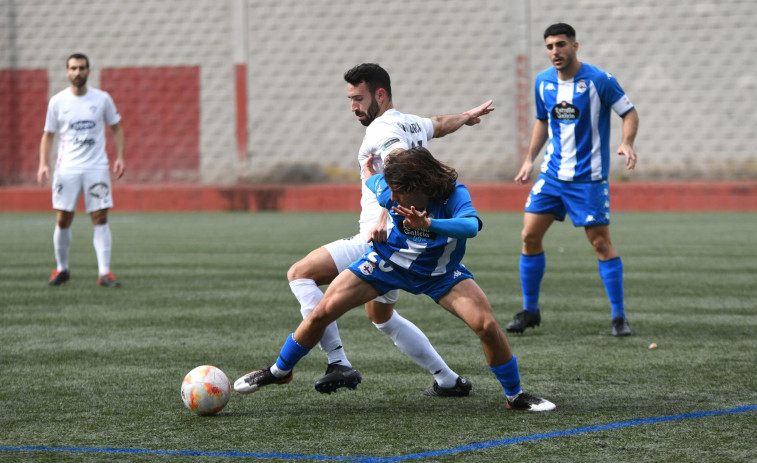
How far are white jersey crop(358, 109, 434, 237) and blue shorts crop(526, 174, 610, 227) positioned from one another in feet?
7.17

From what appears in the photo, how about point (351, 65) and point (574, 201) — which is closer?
point (574, 201)

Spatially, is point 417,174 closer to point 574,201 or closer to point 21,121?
point 574,201

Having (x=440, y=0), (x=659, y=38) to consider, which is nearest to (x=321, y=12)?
(x=440, y=0)

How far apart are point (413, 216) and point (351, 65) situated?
20.7m

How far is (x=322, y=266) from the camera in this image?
5.23 meters

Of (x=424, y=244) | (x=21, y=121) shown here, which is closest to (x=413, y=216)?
(x=424, y=244)

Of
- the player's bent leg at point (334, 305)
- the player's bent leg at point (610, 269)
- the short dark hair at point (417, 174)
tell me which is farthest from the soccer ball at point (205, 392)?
the player's bent leg at point (610, 269)

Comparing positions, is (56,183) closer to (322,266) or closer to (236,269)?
(236,269)

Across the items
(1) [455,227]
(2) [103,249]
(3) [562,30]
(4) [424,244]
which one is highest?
(3) [562,30]

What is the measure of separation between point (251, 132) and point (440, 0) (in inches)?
213

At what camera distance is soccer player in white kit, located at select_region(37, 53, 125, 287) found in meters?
10.2

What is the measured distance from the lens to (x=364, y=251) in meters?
5.27

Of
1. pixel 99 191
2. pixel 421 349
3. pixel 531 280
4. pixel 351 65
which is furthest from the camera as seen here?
pixel 351 65

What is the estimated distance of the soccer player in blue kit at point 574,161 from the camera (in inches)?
283
